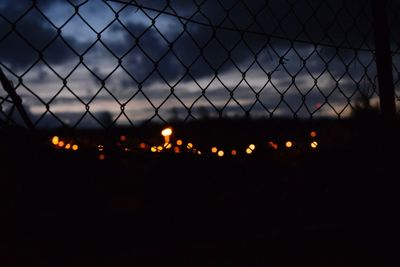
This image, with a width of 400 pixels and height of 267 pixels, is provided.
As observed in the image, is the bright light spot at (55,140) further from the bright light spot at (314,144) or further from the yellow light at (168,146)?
the bright light spot at (314,144)

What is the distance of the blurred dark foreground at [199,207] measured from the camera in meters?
1.43

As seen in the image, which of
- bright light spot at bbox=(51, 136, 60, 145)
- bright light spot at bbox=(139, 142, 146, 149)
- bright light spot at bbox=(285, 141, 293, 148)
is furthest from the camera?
bright light spot at bbox=(285, 141, 293, 148)

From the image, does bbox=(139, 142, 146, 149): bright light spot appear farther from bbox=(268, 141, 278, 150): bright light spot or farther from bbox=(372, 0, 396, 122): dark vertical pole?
bbox=(372, 0, 396, 122): dark vertical pole

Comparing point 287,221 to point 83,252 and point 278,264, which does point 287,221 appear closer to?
point 278,264

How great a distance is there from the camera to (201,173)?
5.93 ft

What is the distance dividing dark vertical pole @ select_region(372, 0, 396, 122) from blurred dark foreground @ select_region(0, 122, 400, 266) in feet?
0.37

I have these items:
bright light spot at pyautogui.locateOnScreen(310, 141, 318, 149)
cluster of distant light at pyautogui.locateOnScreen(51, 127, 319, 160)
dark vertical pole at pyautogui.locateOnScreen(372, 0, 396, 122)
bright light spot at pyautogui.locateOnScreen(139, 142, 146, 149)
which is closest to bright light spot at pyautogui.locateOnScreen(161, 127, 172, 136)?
cluster of distant light at pyautogui.locateOnScreen(51, 127, 319, 160)

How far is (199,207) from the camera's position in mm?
1774

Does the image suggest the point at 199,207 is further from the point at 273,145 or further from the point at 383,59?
the point at 383,59

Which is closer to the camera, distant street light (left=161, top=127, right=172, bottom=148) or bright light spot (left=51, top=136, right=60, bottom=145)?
bright light spot (left=51, top=136, right=60, bottom=145)

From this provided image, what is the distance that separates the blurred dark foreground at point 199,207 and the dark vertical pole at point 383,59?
0.11m

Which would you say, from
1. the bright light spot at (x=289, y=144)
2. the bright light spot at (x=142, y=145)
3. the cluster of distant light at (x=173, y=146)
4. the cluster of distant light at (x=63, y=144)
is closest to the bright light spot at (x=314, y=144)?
the cluster of distant light at (x=173, y=146)

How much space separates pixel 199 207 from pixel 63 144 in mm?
502

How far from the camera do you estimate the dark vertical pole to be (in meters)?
2.19
